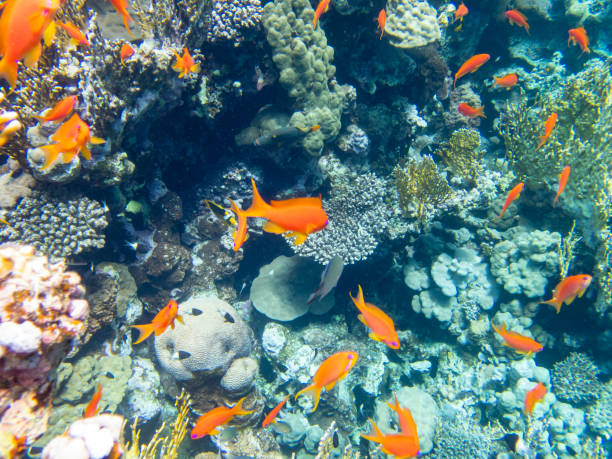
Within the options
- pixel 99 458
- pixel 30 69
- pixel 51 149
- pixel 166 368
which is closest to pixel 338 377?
pixel 99 458

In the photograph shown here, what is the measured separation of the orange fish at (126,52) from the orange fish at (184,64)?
1.43ft

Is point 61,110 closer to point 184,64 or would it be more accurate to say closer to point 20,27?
point 20,27

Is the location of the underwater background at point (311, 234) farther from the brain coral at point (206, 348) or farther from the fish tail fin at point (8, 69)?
the fish tail fin at point (8, 69)

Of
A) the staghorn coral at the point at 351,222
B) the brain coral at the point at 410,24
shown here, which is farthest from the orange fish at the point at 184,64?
the brain coral at the point at 410,24

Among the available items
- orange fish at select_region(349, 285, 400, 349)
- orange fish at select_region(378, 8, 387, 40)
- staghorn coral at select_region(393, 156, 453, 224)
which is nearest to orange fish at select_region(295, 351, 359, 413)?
orange fish at select_region(349, 285, 400, 349)

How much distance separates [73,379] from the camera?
3740 millimetres

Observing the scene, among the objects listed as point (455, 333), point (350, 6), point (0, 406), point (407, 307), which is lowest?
point (455, 333)

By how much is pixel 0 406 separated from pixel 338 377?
260 cm

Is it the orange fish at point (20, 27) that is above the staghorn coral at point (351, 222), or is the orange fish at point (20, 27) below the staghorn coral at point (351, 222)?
above

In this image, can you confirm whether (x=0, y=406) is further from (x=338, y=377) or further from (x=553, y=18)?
(x=553, y=18)

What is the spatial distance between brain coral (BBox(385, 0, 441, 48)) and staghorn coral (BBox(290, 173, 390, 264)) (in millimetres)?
2396

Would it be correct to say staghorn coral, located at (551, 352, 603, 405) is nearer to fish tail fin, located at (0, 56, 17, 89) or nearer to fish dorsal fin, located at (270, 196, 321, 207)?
fish dorsal fin, located at (270, 196, 321, 207)

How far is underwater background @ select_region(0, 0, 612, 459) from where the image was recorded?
11.3ft

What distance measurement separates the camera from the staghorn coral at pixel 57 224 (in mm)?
3217
